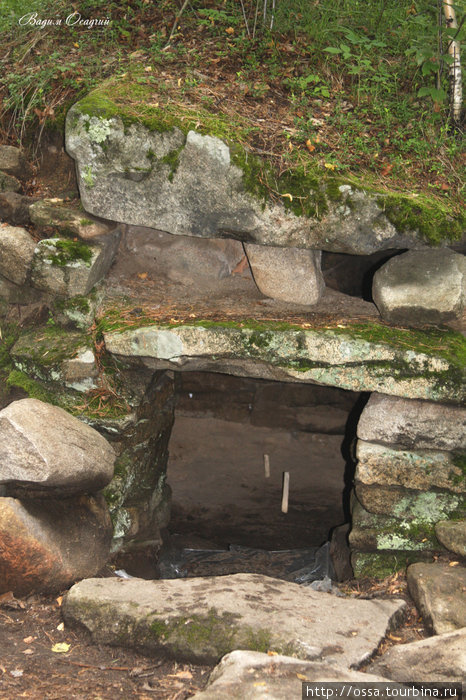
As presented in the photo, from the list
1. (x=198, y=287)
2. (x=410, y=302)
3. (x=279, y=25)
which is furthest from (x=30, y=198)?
(x=410, y=302)

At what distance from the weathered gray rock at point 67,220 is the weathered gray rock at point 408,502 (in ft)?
8.22

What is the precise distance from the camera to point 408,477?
4105 millimetres

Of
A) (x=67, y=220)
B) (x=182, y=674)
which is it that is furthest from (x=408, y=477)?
(x=67, y=220)

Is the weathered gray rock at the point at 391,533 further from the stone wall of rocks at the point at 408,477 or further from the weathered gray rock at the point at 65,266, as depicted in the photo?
the weathered gray rock at the point at 65,266

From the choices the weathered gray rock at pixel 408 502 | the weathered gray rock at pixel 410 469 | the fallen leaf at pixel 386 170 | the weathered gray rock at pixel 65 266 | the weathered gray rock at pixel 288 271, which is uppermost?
the fallen leaf at pixel 386 170

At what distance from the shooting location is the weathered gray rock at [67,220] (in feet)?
14.7

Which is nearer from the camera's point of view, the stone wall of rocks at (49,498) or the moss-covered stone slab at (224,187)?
the stone wall of rocks at (49,498)

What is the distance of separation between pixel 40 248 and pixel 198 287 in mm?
1166

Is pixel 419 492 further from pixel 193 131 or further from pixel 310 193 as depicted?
pixel 193 131

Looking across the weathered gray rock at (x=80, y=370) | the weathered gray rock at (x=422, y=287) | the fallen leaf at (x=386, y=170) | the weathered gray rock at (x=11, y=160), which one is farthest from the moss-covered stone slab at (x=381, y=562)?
the weathered gray rock at (x=11, y=160)

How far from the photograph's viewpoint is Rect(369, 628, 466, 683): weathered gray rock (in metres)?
2.74

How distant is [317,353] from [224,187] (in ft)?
3.98

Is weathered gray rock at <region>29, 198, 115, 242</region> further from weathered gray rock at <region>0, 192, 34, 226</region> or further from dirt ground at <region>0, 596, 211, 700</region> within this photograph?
dirt ground at <region>0, 596, 211, 700</region>

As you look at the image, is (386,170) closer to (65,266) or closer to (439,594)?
(65,266)
